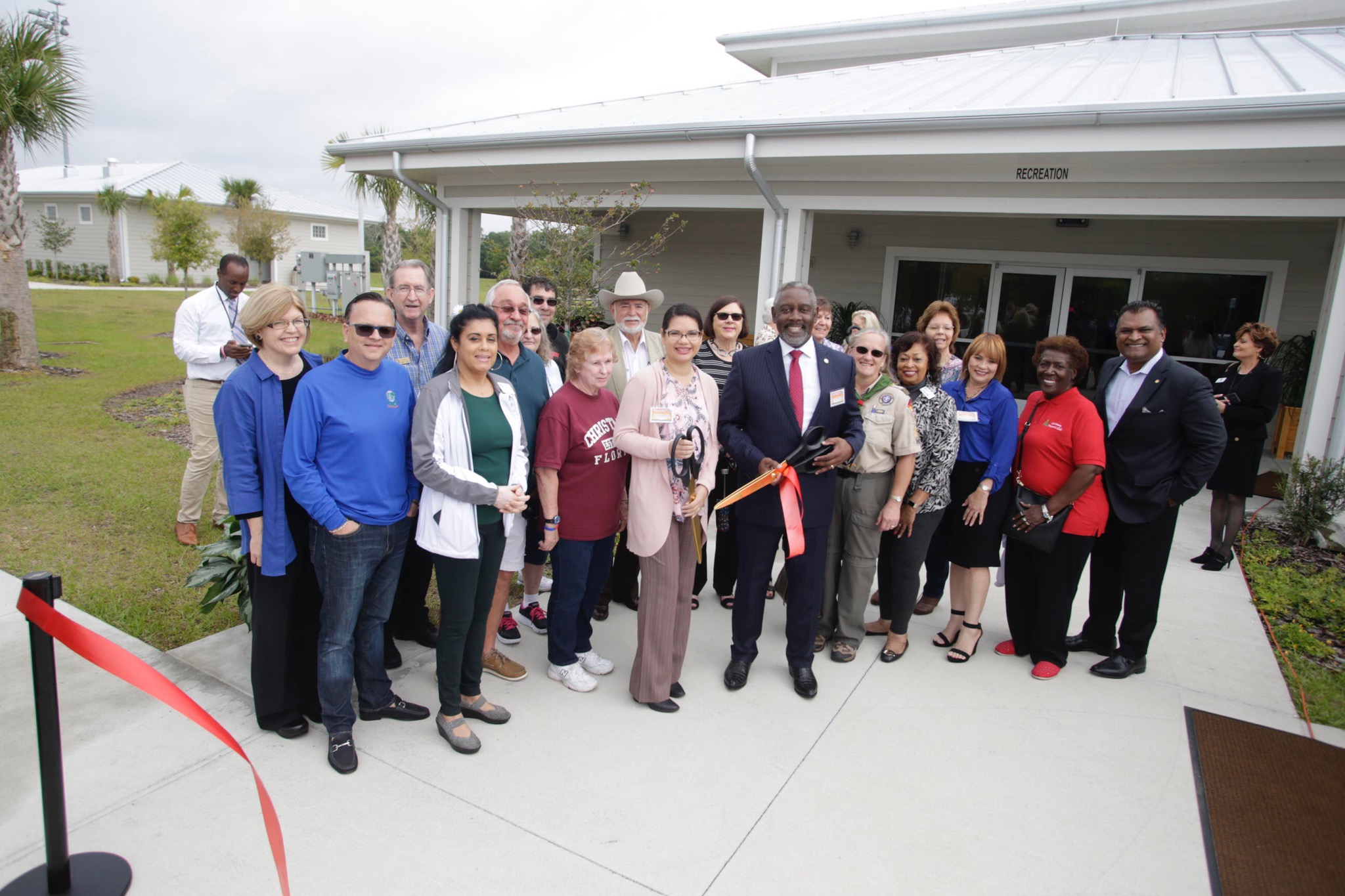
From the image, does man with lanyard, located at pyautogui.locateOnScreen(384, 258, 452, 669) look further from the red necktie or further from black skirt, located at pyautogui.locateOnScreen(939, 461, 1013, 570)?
black skirt, located at pyautogui.locateOnScreen(939, 461, 1013, 570)

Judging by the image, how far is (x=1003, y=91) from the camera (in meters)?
7.56

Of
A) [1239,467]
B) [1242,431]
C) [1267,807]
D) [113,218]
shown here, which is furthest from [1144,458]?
[113,218]

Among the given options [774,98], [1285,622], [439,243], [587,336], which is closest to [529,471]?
[587,336]

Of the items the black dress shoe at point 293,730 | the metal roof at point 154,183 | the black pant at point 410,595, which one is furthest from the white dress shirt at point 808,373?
the metal roof at point 154,183

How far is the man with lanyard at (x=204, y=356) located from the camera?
5.18 m

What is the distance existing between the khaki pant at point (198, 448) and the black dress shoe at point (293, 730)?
2.67 metres

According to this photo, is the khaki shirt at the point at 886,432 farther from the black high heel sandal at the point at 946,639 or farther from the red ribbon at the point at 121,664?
the red ribbon at the point at 121,664

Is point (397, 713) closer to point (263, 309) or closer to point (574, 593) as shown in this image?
point (574, 593)

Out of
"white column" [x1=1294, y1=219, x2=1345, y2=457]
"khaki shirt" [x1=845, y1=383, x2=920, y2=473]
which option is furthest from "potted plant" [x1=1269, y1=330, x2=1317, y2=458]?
"khaki shirt" [x1=845, y1=383, x2=920, y2=473]

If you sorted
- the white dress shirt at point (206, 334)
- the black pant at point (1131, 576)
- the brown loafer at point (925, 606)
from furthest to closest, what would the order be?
1. the white dress shirt at point (206, 334)
2. the brown loafer at point (925, 606)
3. the black pant at point (1131, 576)

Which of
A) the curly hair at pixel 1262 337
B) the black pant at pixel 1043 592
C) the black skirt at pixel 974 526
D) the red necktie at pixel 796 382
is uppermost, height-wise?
the curly hair at pixel 1262 337

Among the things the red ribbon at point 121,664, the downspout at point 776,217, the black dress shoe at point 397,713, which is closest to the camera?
the red ribbon at point 121,664

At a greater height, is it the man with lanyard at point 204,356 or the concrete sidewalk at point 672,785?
the man with lanyard at point 204,356

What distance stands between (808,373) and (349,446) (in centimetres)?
Answer: 198
